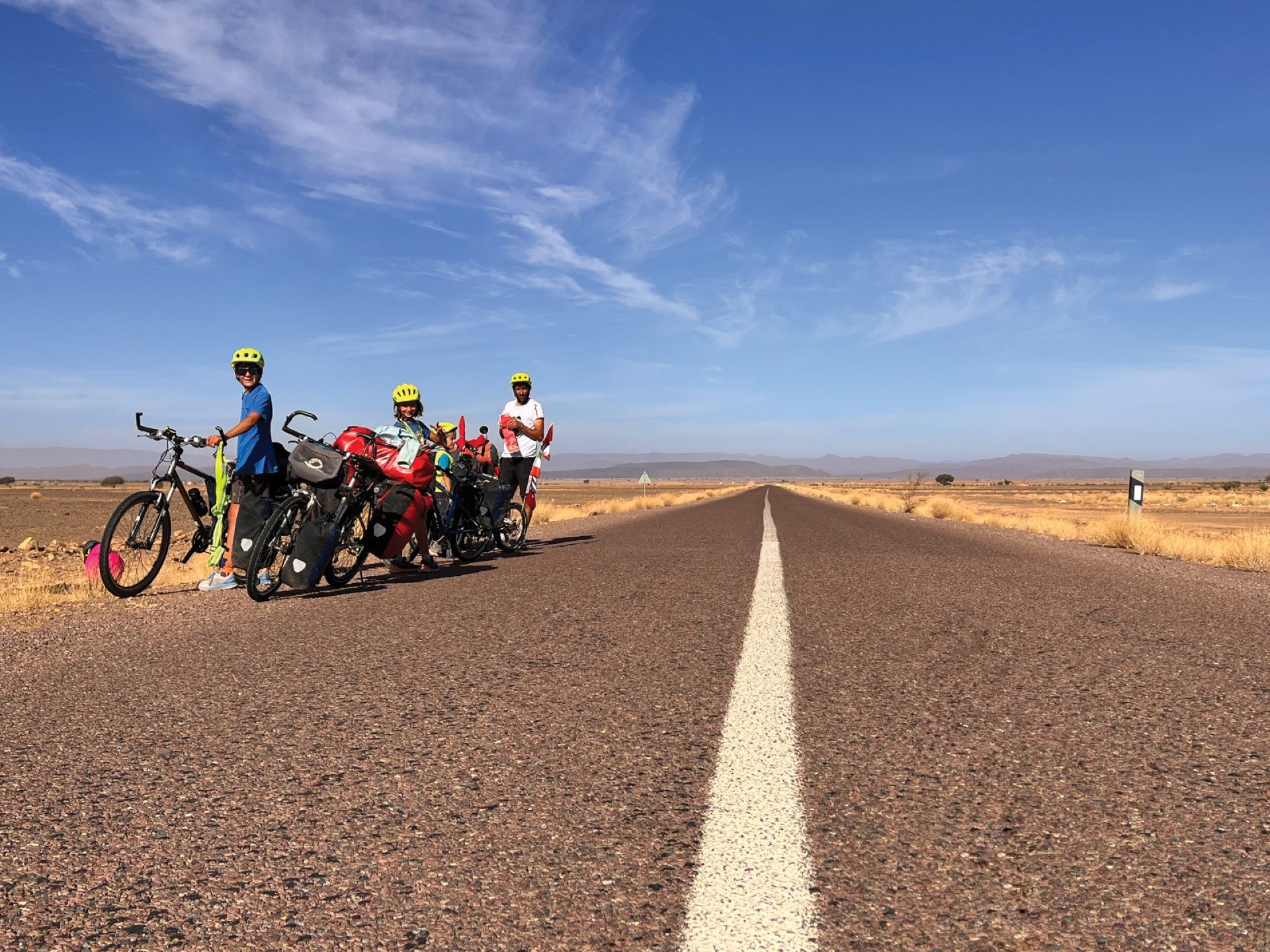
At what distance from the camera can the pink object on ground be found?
657 centimetres

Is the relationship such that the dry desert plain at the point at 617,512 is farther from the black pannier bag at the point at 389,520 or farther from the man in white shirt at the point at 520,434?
the man in white shirt at the point at 520,434

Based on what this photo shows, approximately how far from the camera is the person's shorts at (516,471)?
10430 mm

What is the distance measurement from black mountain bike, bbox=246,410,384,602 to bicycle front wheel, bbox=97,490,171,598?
99cm

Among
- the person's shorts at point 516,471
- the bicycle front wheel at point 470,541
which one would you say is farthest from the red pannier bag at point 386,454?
the person's shorts at point 516,471

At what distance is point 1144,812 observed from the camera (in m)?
2.31

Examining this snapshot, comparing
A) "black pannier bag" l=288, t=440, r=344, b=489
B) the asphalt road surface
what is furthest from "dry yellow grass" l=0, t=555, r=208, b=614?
"black pannier bag" l=288, t=440, r=344, b=489

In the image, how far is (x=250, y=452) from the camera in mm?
7141

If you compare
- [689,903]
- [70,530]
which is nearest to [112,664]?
[689,903]

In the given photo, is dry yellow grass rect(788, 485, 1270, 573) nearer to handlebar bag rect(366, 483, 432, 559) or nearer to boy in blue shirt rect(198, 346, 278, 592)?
handlebar bag rect(366, 483, 432, 559)

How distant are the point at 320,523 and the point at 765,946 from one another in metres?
5.67

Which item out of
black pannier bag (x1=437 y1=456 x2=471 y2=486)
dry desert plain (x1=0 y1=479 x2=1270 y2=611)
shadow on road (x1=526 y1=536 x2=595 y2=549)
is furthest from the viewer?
shadow on road (x1=526 y1=536 x2=595 y2=549)

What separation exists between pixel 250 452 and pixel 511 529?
357 centimetres

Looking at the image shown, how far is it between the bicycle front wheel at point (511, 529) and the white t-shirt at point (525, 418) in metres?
0.72

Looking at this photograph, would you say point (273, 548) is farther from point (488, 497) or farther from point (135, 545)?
point (488, 497)
